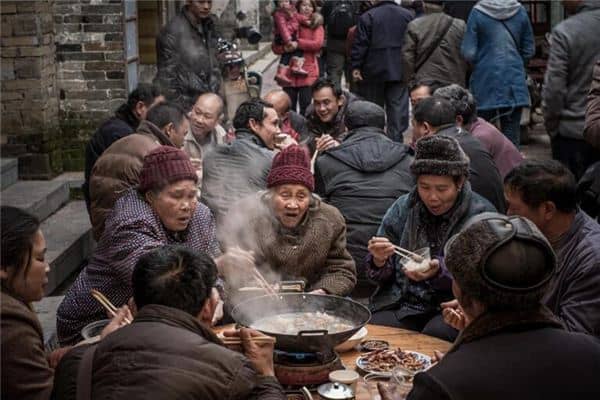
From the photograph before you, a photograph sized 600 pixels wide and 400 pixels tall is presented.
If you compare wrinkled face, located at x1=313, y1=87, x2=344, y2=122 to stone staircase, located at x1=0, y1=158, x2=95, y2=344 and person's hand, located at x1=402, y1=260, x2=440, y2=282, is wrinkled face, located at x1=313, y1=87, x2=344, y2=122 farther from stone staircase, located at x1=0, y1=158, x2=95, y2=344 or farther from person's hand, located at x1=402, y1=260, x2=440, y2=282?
person's hand, located at x1=402, y1=260, x2=440, y2=282

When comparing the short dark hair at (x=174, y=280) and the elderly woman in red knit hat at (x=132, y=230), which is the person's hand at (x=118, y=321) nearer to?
the short dark hair at (x=174, y=280)

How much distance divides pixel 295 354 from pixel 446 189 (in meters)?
1.49

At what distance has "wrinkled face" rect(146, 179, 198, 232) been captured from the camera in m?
4.61

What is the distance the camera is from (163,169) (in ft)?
15.1

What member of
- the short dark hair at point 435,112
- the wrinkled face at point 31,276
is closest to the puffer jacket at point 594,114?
the short dark hair at point 435,112

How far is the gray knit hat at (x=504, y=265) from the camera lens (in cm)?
277

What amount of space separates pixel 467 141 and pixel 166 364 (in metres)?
3.55

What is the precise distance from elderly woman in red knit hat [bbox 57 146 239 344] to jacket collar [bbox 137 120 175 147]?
1.53 metres

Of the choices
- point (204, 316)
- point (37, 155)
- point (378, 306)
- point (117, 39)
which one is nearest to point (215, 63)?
point (117, 39)

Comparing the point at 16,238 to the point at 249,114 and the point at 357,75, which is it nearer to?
the point at 249,114

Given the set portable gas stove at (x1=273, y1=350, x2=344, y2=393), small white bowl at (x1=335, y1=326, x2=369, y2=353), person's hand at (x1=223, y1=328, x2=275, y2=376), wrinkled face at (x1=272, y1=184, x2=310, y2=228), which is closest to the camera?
person's hand at (x1=223, y1=328, x2=275, y2=376)

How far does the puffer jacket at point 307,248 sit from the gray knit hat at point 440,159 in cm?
65

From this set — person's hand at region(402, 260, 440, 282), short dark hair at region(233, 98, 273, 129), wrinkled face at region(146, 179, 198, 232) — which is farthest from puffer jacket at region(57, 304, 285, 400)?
short dark hair at region(233, 98, 273, 129)

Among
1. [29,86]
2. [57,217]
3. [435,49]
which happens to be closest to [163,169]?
[57,217]
